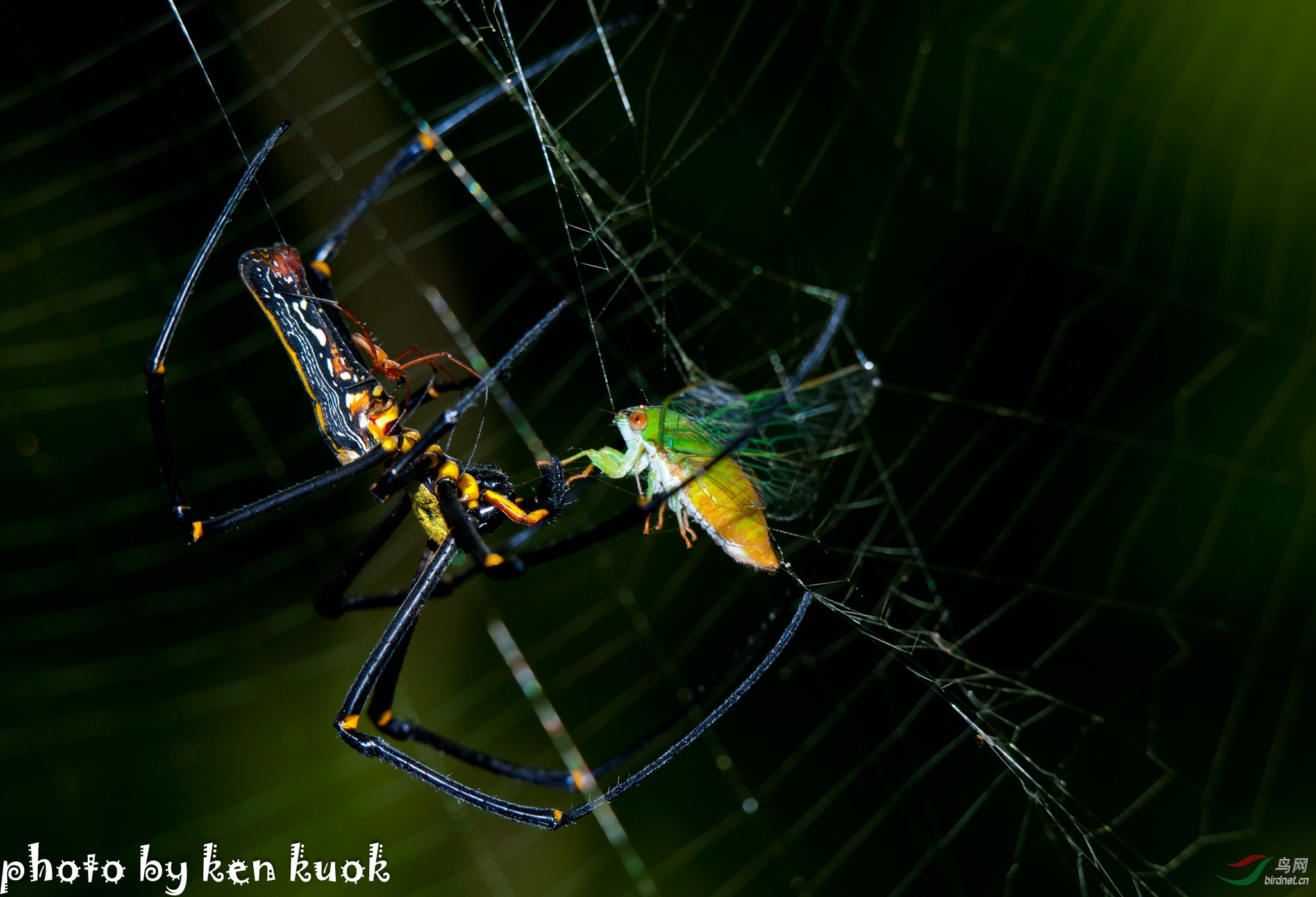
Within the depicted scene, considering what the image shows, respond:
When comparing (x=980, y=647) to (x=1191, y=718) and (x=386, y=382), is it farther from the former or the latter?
(x=386, y=382)

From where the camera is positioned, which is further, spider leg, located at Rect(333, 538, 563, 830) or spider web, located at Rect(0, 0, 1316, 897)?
spider web, located at Rect(0, 0, 1316, 897)

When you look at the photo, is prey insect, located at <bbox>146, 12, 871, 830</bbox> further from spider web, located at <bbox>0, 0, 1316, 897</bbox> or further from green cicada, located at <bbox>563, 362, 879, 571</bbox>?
spider web, located at <bbox>0, 0, 1316, 897</bbox>

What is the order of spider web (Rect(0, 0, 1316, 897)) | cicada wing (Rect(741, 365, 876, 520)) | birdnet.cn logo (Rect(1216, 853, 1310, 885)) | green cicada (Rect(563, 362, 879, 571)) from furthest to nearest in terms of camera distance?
1. spider web (Rect(0, 0, 1316, 897))
2. birdnet.cn logo (Rect(1216, 853, 1310, 885))
3. cicada wing (Rect(741, 365, 876, 520))
4. green cicada (Rect(563, 362, 879, 571))

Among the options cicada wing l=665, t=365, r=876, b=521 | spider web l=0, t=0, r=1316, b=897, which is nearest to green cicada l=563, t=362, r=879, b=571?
cicada wing l=665, t=365, r=876, b=521

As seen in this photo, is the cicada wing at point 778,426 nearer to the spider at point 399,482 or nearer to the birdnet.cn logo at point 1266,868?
the spider at point 399,482

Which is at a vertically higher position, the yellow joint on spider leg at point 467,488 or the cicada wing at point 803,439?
the yellow joint on spider leg at point 467,488

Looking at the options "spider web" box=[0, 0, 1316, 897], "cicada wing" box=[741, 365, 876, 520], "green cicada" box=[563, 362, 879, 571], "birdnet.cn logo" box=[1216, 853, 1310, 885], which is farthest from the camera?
"spider web" box=[0, 0, 1316, 897]

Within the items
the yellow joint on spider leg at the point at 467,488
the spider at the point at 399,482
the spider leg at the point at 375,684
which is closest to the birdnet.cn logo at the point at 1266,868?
the spider at the point at 399,482
